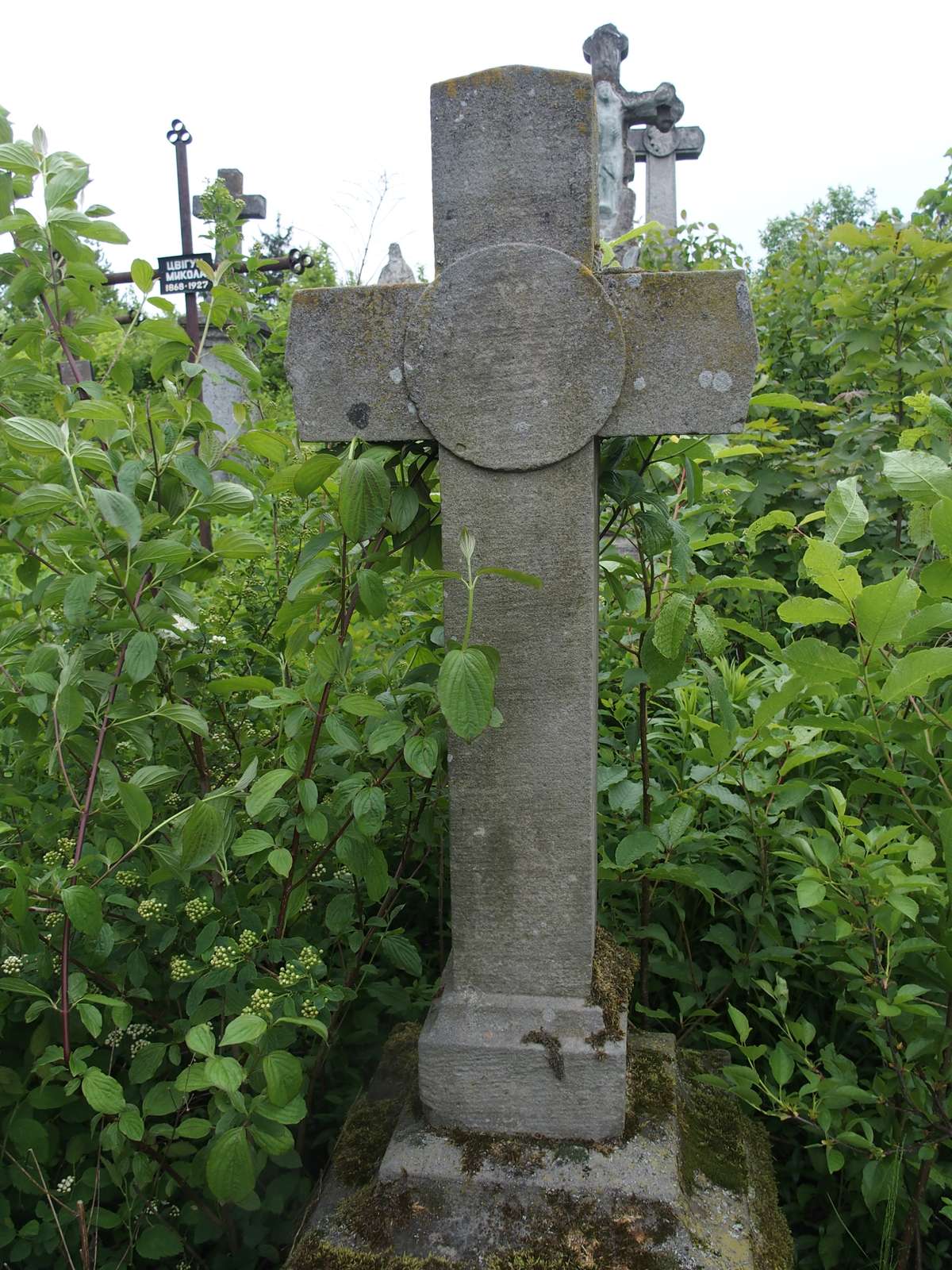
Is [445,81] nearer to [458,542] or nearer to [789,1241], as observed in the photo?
[458,542]

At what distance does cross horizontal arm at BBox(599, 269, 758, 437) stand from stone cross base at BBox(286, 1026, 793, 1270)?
1283mm

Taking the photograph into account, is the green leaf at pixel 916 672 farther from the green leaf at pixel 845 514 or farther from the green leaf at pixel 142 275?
the green leaf at pixel 142 275

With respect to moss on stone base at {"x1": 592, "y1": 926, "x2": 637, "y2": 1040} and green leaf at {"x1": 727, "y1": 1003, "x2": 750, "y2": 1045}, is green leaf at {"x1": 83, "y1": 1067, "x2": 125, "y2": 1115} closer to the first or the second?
moss on stone base at {"x1": 592, "y1": 926, "x2": 637, "y2": 1040}

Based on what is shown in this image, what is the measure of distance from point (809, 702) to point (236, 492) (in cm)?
165

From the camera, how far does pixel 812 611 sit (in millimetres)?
1749

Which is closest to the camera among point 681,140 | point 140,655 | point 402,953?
point 140,655

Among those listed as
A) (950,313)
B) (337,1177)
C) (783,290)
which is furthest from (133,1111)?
(783,290)

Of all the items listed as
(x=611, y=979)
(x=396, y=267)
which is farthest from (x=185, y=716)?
(x=396, y=267)

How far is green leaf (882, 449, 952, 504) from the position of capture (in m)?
1.79

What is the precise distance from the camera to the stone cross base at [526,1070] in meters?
1.80

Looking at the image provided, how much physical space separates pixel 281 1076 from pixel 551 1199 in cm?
51

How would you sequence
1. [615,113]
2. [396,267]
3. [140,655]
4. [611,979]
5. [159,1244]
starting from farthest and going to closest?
[396,267] → [615,113] → [611,979] → [159,1244] → [140,655]

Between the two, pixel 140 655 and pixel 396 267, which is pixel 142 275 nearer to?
pixel 140 655

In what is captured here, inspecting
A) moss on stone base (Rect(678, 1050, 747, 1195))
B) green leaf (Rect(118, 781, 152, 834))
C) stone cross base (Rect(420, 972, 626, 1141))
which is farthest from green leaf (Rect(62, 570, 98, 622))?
moss on stone base (Rect(678, 1050, 747, 1195))
